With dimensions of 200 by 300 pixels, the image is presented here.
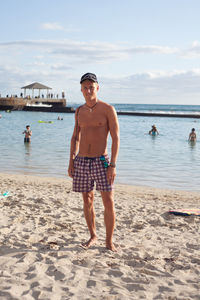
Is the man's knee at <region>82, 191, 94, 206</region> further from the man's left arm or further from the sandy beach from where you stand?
the sandy beach

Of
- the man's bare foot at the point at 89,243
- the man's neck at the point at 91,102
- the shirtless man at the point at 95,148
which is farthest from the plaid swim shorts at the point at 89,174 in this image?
the man's bare foot at the point at 89,243

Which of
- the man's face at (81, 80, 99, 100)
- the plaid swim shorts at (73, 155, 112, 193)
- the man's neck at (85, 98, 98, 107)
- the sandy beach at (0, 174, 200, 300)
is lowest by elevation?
the sandy beach at (0, 174, 200, 300)

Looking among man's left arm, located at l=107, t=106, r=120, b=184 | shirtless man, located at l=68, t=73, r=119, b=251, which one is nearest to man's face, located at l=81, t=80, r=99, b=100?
shirtless man, located at l=68, t=73, r=119, b=251

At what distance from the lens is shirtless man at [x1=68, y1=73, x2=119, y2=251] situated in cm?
372

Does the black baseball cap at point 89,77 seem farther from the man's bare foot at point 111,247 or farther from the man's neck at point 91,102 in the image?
the man's bare foot at point 111,247

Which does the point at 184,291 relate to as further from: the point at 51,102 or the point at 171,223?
the point at 51,102

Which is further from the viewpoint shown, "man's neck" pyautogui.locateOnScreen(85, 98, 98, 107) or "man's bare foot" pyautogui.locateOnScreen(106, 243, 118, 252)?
"man's bare foot" pyautogui.locateOnScreen(106, 243, 118, 252)

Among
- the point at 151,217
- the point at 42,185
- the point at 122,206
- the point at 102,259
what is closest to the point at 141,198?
the point at 122,206

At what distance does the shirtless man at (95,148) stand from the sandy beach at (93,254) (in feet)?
1.82

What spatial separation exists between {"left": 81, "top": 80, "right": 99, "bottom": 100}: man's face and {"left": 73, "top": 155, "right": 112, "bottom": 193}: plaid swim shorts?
2.32 feet

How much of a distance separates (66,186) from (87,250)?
4712 millimetres

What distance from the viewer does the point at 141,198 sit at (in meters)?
7.58

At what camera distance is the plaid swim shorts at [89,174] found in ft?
12.2

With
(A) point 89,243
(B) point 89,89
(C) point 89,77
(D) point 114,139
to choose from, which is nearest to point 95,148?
(D) point 114,139
